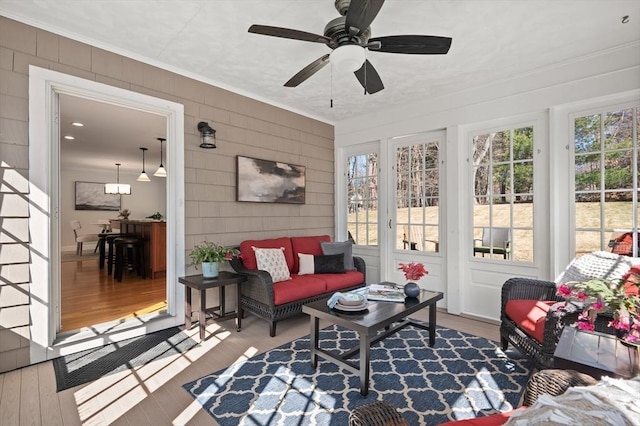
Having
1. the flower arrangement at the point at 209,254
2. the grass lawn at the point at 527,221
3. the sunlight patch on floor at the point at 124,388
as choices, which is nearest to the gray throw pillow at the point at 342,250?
the grass lawn at the point at 527,221

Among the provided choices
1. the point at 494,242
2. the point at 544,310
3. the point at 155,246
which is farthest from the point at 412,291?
the point at 155,246

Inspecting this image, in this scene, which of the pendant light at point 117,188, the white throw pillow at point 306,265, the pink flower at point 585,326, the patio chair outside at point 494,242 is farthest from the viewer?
the pendant light at point 117,188

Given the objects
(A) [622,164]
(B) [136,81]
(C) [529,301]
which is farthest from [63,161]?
(A) [622,164]

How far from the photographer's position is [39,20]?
8.75 ft

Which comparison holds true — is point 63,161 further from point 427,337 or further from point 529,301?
point 529,301

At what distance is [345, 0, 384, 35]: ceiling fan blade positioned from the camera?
5.82 feet

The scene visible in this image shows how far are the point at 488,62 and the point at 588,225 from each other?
78.4 inches

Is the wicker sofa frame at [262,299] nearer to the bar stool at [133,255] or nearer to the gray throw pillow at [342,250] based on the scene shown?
the gray throw pillow at [342,250]

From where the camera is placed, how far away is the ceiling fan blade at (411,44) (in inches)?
83.5

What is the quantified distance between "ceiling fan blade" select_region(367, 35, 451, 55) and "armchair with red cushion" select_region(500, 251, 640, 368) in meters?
1.89

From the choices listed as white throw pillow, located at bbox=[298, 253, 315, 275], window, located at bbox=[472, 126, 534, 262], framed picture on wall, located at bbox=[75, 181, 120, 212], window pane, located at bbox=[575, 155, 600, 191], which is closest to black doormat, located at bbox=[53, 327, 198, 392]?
white throw pillow, located at bbox=[298, 253, 315, 275]

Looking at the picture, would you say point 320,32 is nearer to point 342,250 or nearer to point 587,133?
point 342,250

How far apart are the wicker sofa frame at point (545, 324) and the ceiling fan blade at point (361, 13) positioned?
7.12ft

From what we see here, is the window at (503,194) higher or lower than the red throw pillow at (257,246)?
higher
